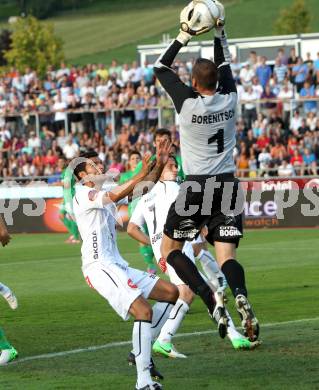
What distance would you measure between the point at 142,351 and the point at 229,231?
178cm

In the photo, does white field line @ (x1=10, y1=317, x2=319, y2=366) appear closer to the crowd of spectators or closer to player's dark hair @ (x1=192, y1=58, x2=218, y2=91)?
player's dark hair @ (x1=192, y1=58, x2=218, y2=91)

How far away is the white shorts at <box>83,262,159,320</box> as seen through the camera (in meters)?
9.11

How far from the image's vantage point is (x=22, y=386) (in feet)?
29.8

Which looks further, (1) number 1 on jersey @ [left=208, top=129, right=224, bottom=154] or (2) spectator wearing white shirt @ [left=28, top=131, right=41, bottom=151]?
(2) spectator wearing white shirt @ [left=28, top=131, right=41, bottom=151]

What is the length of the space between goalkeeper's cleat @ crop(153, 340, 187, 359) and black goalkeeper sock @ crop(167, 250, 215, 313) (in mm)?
812


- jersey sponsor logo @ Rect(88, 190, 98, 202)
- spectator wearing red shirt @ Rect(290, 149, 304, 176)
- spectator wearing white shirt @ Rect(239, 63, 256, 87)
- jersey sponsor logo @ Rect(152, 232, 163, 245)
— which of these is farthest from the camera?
spectator wearing white shirt @ Rect(239, 63, 256, 87)

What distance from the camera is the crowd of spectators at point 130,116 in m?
30.4

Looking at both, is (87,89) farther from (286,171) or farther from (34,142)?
(286,171)

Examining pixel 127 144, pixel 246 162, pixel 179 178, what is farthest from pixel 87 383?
pixel 127 144

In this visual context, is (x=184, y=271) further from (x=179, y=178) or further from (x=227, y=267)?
(x=179, y=178)

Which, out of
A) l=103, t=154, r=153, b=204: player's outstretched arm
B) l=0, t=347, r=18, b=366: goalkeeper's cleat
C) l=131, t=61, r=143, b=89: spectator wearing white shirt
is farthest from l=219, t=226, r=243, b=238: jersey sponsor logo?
l=131, t=61, r=143, b=89: spectator wearing white shirt

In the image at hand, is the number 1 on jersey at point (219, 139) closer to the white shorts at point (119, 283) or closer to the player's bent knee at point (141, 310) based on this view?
the white shorts at point (119, 283)

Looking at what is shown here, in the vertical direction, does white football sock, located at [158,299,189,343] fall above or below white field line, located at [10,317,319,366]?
above

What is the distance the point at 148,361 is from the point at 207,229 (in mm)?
1982
